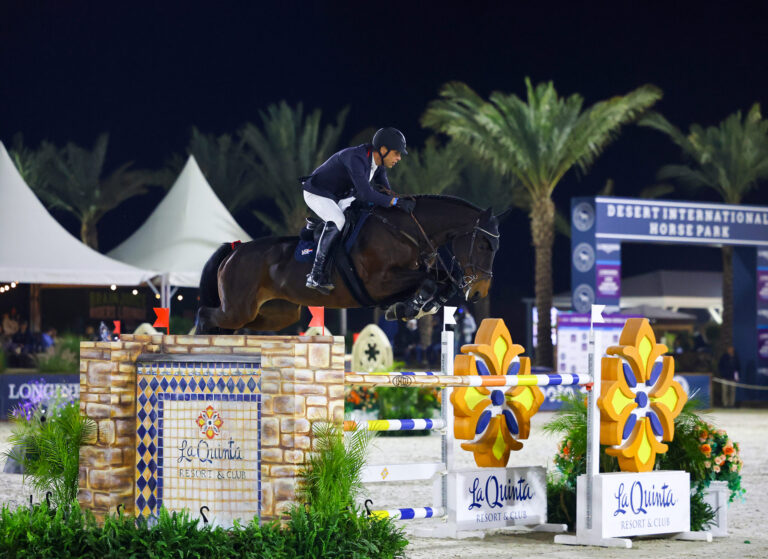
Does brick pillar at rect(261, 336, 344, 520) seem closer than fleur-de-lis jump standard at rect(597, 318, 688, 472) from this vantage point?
Yes

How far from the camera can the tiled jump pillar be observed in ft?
15.6

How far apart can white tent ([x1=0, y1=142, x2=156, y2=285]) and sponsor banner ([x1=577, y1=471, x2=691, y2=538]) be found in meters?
12.7

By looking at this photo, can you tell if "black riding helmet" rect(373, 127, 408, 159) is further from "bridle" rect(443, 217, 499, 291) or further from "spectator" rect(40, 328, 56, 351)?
"spectator" rect(40, 328, 56, 351)

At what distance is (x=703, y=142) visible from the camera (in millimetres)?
28188

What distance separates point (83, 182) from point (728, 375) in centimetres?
1858

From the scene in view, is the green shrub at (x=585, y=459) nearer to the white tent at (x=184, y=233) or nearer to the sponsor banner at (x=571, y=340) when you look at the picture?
the sponsor banner at (x=571, y=340)

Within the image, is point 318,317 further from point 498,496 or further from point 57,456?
point 57,456

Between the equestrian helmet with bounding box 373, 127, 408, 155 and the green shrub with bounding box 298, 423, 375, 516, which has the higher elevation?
the equestrian helmet with bounding box 373, 127, 408, 155

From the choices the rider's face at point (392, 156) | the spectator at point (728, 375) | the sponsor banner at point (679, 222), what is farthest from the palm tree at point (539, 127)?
the rider's face at point (392, 156)

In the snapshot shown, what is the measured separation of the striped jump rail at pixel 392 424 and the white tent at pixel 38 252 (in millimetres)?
12259

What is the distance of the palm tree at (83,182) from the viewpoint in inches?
1225

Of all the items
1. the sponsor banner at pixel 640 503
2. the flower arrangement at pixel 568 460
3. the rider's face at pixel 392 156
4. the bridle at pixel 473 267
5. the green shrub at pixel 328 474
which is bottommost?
the sponsor banner at pixel 640 503

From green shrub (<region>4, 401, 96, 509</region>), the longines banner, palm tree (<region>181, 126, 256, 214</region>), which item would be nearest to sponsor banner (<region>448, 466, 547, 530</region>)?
green shrub (<region>4, 401, 96, 509</region>)

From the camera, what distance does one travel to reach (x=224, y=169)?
104 feet
